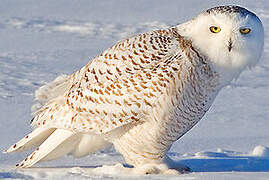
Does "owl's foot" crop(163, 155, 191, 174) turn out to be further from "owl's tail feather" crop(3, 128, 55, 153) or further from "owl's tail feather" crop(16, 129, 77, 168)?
"owl's tail feather" crop(3, 128, 55, 153)

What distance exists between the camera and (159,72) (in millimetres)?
4133

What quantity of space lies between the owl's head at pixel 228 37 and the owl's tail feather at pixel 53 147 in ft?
3.56

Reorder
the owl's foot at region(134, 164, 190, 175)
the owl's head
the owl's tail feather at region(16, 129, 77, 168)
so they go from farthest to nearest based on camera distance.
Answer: the owl's tail feather at region(16, 129, 77, 168)
the owl's foot at region(134, 164, 190, 175)
the owl's head

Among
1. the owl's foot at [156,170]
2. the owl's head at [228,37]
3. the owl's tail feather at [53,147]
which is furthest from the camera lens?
the owl's tail feather at [53,147]

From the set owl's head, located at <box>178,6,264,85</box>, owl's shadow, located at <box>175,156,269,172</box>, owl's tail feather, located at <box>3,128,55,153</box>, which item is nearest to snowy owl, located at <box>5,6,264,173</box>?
owl's head, located at <box>178,6,264,85</box>

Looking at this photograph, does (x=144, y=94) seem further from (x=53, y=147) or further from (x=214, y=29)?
(x=53, y=147)

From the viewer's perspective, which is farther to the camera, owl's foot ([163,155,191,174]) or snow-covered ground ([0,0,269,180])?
snow-covered ground ([0,0,269,180])

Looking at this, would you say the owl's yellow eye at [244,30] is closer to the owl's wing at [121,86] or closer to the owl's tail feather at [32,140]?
the owl's wing at [121,86]

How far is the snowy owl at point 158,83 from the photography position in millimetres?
4145

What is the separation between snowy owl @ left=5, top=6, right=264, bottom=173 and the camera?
4145 mm

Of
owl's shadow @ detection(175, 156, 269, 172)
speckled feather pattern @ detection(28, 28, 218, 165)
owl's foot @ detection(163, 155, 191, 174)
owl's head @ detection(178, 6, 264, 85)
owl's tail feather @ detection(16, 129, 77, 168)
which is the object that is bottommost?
owl's shadow @ detection(175, 156, 269, 172)

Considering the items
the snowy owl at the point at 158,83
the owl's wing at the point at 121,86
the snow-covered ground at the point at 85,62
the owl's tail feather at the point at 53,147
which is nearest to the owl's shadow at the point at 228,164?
the snow-covered ground at the point at 85,62

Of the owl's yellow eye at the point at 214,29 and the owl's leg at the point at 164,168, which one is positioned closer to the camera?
the owl's yellow eye at the point at 214,29

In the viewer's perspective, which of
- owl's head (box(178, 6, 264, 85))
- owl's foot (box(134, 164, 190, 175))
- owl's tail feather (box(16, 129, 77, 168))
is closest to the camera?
owl's head (box(178, 6, 264, 85))
